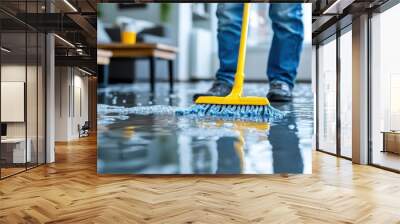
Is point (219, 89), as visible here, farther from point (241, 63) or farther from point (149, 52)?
point (149, 52)

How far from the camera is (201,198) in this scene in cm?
449

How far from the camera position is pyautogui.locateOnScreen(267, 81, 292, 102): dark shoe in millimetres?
5438

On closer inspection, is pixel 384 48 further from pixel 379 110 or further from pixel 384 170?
pixel 384 170

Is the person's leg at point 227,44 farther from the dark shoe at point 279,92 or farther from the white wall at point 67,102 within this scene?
the white wall at point 67,102

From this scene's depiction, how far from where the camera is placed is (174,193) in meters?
4.75

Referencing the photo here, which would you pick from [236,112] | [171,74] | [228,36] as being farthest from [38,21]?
[236,112]

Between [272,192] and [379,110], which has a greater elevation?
[379,110]

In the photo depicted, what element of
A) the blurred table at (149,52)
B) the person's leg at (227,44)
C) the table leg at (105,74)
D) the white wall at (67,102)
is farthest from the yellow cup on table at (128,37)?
the white wall at (67,102)

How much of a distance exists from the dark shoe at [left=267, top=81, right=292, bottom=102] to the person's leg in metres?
0.52

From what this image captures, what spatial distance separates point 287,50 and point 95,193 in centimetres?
295

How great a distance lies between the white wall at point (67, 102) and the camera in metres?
12.7

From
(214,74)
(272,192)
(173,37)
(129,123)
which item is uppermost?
(173,37)

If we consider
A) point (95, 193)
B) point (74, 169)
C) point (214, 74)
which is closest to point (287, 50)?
point (214, 74)

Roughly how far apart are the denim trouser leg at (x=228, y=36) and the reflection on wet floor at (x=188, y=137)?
31cm
